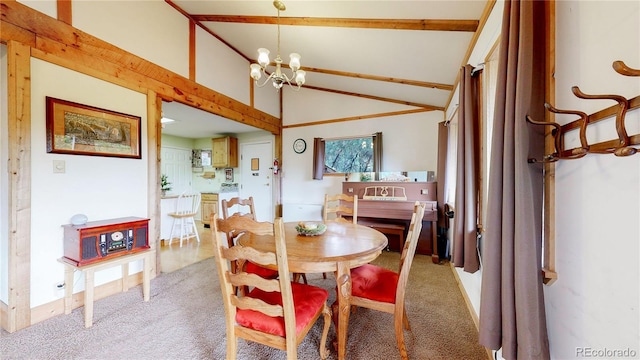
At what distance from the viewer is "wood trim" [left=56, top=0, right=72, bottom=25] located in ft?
6.62

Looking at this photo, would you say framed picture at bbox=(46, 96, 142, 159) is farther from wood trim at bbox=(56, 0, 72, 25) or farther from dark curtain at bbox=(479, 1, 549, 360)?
dark curtain at bbox=(479, 1, 549, 360)

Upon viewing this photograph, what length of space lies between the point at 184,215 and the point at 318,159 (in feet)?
8.41

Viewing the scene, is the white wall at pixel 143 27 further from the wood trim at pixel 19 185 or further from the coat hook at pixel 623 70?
the coat hook at pixel 623 70

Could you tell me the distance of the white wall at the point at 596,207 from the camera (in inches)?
25.4

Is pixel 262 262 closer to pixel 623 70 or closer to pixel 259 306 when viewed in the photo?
pixel 259 306

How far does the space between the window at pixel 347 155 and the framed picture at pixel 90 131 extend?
2902 mm

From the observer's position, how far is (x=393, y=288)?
5.16 feet

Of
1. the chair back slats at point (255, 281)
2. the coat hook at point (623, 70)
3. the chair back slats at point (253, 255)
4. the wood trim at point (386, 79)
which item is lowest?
the chair back slats at point (255, 281)

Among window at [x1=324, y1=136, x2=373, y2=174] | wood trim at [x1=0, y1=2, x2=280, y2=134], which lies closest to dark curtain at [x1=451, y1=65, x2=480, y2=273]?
window at [x1=324, y1=136, x2=373, y2=174]

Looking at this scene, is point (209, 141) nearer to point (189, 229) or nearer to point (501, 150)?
point (189, 229)

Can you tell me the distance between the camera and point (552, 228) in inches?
36.5

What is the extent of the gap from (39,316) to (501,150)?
342 centimetres

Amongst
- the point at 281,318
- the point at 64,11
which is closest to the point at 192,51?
the point at 64,11

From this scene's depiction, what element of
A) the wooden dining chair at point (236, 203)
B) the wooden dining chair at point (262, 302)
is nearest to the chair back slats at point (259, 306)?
the wooden dining chair at point (262, 302)
